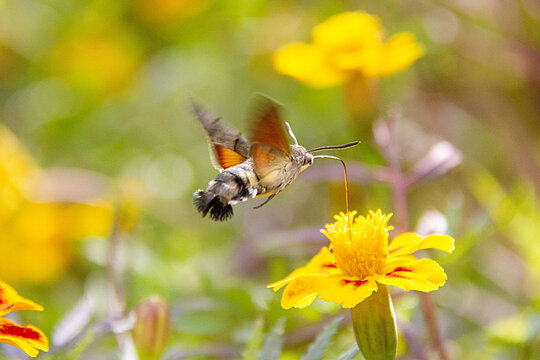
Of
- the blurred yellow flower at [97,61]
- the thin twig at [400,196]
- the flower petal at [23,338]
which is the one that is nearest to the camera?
the flower petal at [23,338]

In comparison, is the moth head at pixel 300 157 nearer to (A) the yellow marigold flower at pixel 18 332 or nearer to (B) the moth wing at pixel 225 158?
→ (B) the moth wing at pixel 225 158

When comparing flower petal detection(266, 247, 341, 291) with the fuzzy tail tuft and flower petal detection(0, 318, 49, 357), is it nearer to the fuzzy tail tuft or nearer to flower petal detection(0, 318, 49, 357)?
the fuzzy tail tuft

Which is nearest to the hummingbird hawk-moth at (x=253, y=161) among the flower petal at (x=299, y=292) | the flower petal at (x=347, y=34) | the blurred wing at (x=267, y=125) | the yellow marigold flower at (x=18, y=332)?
the blurred wing at (x=267, y=125)

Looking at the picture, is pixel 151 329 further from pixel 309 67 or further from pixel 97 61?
pixel 97 61

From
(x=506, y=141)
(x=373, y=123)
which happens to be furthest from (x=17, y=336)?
(x=506, y=141)

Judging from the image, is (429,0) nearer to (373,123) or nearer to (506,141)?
(506,141)

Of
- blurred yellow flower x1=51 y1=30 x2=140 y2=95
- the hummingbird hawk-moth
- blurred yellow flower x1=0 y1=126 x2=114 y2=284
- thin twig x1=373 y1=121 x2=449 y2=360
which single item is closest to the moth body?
the hummingbird hawk-moth
